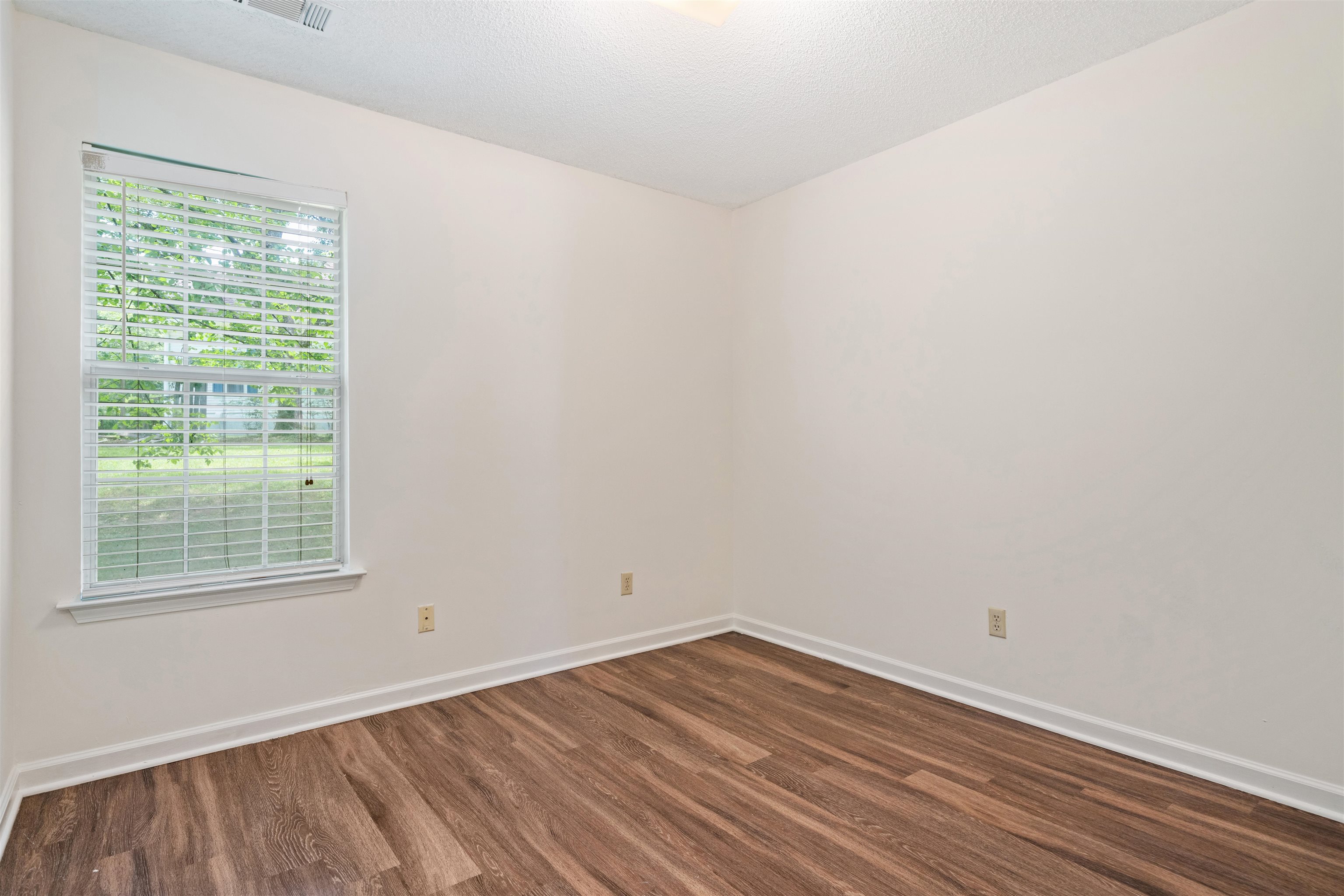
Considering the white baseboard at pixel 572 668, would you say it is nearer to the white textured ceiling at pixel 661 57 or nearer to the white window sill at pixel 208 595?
the white window sill at pixel 208 595

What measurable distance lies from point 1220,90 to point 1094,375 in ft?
3.08

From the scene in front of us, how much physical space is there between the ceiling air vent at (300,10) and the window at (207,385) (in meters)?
0.61

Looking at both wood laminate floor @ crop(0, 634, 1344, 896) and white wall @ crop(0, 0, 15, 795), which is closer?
wood laminate floor @ crop(0, 634, 1344, 896)

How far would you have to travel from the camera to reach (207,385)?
257 cm

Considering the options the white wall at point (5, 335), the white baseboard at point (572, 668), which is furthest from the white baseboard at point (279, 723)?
the white wall at point (5, 335)

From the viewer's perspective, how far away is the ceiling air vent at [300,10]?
2182 mm

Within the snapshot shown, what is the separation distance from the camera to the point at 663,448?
382cm

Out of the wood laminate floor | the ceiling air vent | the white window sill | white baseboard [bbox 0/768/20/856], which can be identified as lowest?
the wood laminate floor

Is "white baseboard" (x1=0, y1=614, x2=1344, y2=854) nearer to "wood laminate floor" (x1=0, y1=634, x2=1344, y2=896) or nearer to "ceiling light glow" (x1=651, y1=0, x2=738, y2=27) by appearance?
"wood laminate floor" (x1=0, y1=634, x2=1344, y2=896)

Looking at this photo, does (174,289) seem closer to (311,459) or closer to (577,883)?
(311,459)

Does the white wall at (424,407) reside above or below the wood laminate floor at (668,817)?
above

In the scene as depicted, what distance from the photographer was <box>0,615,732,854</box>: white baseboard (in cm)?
→ 225

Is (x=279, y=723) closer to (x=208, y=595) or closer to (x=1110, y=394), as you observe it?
(x=208, y=595)

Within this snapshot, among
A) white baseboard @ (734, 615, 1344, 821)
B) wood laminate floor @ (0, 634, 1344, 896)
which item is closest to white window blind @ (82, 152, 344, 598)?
wood laminate floor @ (0, 634, 1344, 896)
